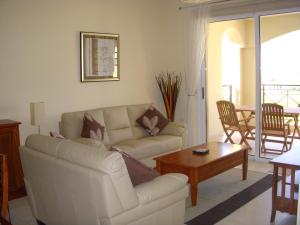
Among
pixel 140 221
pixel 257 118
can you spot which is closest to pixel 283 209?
pixel 140 221

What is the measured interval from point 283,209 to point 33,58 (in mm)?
3402

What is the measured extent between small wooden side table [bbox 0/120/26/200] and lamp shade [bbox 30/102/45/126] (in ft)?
0.96

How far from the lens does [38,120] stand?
4.35 meters

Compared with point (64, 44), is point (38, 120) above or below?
below

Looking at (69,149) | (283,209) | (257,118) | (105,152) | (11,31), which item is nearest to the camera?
(105,152)

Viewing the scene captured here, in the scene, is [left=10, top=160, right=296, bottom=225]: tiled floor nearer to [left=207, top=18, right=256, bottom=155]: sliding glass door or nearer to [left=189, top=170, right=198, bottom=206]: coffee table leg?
[left=189, top=170, right=198, bottom=206]: coffee table leg

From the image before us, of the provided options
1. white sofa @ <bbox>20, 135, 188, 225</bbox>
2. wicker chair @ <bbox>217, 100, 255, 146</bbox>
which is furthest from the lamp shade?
wicker chair @ <bbox>217, 100, 255, 146</bbox>

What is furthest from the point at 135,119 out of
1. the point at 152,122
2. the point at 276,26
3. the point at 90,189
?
the point at 90,189

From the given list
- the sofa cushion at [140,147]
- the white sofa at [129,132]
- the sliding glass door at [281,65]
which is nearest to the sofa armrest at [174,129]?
the white sofa at [129,132]

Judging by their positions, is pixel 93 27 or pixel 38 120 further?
pixel 93 27

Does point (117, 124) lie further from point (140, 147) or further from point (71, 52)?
point (71, 52)

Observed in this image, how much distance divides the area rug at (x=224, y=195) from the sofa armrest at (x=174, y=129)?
0.93 metres

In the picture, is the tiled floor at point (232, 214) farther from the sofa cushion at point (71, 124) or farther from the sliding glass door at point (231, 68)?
the sliding glass door at point (231, 68)

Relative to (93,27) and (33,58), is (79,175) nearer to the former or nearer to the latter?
(33,58)
